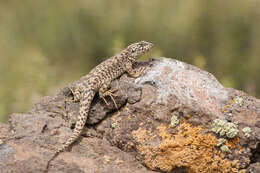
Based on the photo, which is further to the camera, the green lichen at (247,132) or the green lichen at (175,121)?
the green lichen at (175,121)

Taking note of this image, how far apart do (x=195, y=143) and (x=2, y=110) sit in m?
6.74

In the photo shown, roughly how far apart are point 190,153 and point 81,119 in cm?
187

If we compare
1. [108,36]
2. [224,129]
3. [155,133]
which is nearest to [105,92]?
[155,133]

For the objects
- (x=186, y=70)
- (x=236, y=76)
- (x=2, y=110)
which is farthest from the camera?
(x=236, y=76)

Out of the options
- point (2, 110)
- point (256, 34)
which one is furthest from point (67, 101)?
point (256, 34)

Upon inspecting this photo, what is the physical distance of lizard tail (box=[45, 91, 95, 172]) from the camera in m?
5.18

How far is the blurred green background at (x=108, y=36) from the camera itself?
10586mm

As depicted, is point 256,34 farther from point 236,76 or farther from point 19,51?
point 19,51

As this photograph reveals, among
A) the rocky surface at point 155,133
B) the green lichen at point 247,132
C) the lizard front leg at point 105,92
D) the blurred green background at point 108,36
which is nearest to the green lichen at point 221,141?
→ the rocky surface at point 155,133

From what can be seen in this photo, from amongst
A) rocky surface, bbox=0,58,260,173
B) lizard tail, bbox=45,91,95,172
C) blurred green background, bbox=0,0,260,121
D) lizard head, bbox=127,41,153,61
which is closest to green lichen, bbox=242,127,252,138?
rocky surface, bbox=0,58,260,173

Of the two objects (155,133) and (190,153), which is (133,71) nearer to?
(155,133)

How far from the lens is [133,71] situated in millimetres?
6367

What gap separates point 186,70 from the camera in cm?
594

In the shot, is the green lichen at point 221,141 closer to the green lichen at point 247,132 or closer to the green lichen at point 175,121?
the green lichen at point 247,132
